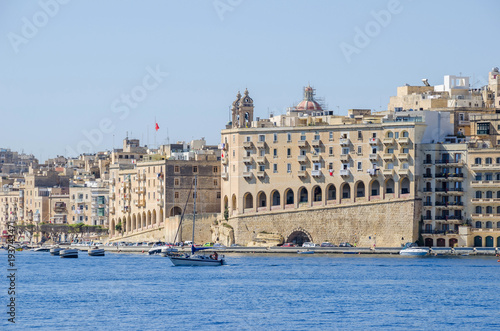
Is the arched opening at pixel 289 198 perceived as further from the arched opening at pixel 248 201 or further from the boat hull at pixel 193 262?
the boat hull at pixel 193 262

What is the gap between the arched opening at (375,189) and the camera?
116 meters

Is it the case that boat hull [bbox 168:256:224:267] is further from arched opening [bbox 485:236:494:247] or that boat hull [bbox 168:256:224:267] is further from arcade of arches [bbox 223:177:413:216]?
arched opening [bbox 485:236:494:247]

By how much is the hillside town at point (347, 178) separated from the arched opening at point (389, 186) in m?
0.15

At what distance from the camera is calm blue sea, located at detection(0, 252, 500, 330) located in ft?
217

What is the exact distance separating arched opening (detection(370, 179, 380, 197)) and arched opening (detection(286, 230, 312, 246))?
7.96 meters

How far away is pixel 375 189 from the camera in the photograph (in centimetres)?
11638

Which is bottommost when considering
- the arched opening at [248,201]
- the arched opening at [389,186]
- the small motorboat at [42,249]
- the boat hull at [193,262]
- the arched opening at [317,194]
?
the small motorboat at [42,249]

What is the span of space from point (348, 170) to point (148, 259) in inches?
809

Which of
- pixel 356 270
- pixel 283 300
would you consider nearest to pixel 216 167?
pixel 356 270

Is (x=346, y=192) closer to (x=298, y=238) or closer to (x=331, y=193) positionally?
(x=331, y=193)

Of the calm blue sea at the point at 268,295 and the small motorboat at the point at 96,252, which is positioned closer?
the calm blue sea at the point at 268,295

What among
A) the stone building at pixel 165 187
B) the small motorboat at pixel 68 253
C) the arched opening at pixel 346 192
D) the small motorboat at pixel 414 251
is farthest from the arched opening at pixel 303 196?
the small motorboat at pixel 68 253

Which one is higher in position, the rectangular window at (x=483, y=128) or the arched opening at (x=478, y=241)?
the rectangular window at (x=483, y=128)

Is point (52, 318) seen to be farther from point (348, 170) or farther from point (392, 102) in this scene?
point (392, 102)
